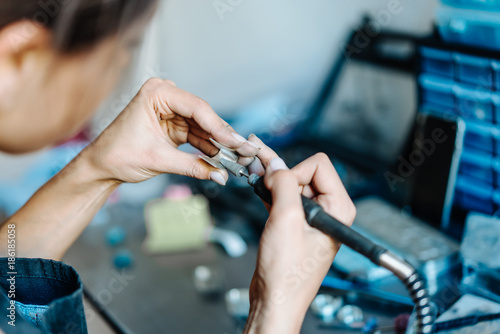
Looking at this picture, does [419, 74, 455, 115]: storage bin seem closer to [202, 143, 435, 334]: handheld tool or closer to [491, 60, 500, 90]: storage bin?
[491, 60, 500, 90]: storage bin

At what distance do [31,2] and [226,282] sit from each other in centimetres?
56

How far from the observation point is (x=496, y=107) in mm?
735

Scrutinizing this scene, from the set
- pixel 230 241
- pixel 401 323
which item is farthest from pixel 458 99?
pixel 230 241

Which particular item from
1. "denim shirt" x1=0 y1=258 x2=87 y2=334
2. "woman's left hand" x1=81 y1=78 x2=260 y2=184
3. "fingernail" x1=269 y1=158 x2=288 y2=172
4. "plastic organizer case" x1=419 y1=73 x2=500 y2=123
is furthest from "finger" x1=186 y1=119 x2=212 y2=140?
"plastic organizer case" x1=419 y1=73 x2=500 y2=123

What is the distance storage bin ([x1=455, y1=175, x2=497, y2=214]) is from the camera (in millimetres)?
774

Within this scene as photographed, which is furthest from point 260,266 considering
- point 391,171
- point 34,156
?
point 34,156

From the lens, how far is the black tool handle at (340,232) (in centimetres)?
43

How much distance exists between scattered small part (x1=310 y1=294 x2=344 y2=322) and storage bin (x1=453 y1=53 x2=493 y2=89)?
46 centimetres

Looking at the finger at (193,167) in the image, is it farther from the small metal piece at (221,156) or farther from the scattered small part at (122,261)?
the scattered small part at (122,261)

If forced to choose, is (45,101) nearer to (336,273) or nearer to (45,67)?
(45,67)

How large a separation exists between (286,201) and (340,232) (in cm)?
7

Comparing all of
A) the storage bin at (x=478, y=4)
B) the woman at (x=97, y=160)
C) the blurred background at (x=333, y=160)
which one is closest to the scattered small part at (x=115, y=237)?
the blurred background at (x=333, y=160)

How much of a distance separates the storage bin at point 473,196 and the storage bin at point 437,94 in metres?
0.14

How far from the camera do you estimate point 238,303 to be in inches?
28.0
